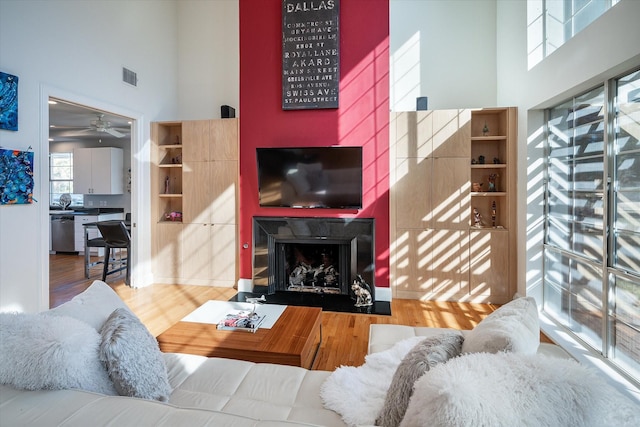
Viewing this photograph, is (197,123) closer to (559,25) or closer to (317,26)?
(317,26)

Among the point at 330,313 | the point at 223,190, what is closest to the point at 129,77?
the point at 223,190

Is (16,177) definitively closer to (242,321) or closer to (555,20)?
(242,321)

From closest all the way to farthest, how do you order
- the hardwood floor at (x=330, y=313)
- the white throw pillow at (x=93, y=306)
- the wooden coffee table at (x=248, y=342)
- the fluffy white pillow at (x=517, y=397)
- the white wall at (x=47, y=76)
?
the fluffy white pillow at (x=517, y=397) → the white throw pillow at (x=93, y=306) → the wooden coffee table at (x=248, y=342) → the hardwood floor at (x=330, y=313) → the white wall at (x=47, y=76)

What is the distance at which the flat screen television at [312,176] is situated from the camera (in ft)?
12.3

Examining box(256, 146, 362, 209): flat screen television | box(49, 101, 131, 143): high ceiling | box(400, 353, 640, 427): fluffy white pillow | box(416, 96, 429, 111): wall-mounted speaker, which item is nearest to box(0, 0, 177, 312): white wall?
box(49, 101, 131, 143): high ceiling

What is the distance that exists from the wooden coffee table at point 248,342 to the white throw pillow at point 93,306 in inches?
20.6

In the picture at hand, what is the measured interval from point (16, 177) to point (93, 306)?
7.39ft

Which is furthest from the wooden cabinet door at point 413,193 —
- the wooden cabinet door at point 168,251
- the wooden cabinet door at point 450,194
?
the wooden cabinet door at point 168,251

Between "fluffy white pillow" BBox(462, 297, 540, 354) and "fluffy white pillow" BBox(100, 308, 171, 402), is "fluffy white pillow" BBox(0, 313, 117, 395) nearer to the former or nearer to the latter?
"fluffy white pillow" BBox(100, 308, 171, 402)

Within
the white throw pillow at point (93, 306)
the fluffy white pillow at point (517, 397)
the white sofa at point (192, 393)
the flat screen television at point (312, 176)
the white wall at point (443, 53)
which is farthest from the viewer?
the white wall at point (443, 53)

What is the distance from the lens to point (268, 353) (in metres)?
1.83

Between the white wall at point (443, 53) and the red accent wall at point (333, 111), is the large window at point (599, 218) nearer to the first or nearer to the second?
the white wall at point (443, 53)

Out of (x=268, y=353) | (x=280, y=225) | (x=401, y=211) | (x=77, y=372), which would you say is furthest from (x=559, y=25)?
(x=77, y=372)

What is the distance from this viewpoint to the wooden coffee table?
6.04 feet
